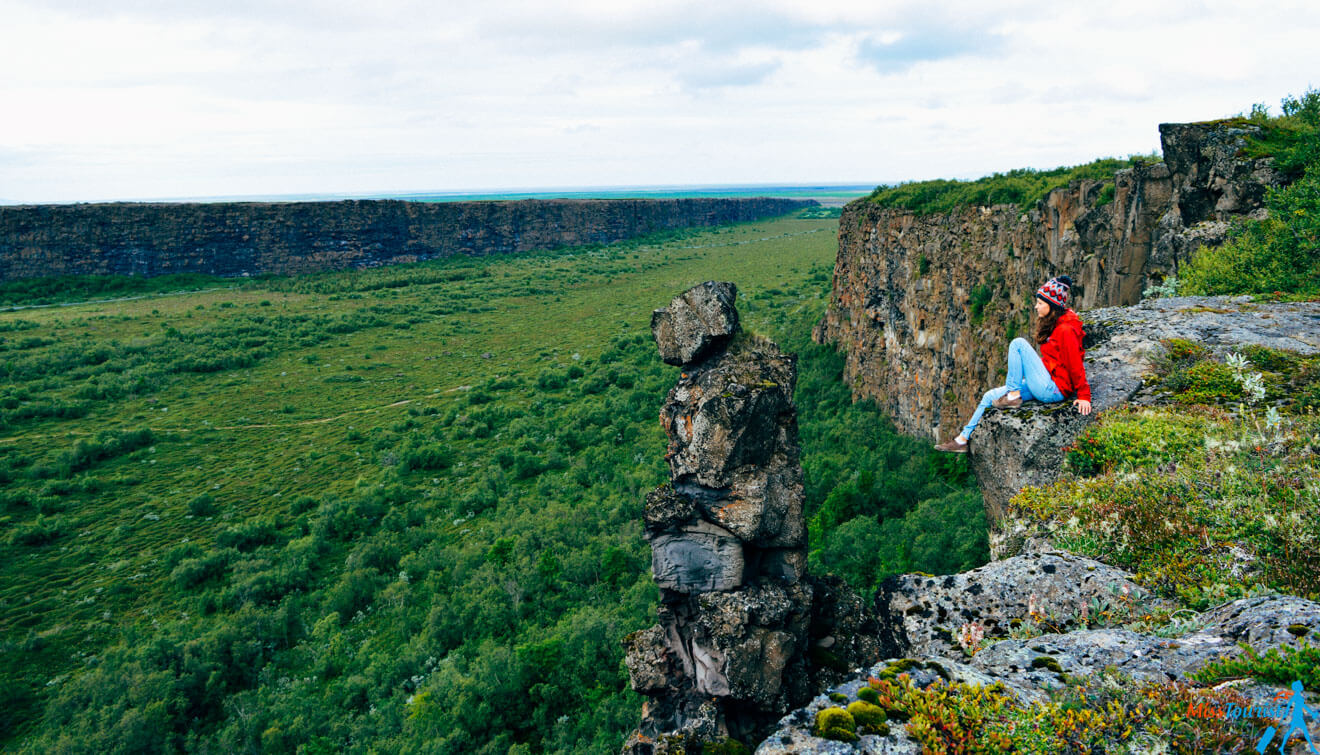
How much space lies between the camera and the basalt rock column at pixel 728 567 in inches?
301

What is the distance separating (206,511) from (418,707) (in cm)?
1416

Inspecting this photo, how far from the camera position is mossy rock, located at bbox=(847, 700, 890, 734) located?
363 cm

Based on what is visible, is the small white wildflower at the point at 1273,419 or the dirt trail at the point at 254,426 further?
the dirt trail at the point at 254,426

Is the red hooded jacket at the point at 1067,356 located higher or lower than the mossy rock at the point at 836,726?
higher

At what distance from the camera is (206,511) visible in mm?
20766

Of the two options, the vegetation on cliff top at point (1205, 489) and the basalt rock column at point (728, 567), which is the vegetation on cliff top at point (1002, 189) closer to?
the vegetation on cliff top at point (1205, 489)

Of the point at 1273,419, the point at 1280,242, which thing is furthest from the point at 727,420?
the point at 1280,242

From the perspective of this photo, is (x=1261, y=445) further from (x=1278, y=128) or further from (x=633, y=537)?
(x=633, y=537)

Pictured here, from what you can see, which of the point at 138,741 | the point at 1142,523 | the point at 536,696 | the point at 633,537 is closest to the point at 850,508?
the point at 633,537

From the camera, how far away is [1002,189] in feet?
63.4

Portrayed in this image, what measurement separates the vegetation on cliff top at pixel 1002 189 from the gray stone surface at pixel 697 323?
11.3 meters

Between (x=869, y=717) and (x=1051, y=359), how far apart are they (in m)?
5.31

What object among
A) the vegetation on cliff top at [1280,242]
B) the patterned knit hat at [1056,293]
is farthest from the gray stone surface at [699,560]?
the vegetation on cliff top at [1280,242]

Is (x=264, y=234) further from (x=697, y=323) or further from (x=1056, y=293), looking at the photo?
(x=1056, y=293)
